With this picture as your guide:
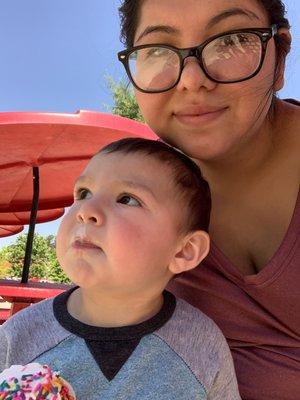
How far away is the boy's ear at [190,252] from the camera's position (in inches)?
57.6

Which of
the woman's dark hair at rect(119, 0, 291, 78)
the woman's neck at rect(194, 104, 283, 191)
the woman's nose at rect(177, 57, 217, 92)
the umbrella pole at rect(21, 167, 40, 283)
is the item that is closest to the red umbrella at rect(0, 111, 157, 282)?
the umbrella pole at rect(21, 167, 40, 283)

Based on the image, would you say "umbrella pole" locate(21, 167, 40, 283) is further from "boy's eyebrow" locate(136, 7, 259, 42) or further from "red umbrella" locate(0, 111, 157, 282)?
"boy's eyebrow" locate(136, 7, 259, 42)

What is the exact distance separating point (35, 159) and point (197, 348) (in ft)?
8.75

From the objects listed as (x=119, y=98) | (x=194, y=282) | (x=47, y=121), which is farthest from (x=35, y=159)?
(x=119, y=98)

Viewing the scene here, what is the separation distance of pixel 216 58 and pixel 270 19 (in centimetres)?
26

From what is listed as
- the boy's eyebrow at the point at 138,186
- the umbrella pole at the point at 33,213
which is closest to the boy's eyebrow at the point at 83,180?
the boy's eyebrow at the point at 138,186

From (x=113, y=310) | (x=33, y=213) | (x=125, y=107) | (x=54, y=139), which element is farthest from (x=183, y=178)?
(x=125, y=107)

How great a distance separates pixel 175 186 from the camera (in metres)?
1.46

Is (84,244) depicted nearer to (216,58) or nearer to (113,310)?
(113,310)

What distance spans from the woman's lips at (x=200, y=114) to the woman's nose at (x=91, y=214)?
0.41 m

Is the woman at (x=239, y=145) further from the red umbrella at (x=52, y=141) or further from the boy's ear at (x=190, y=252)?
the red umbrella at (x=52, y=141)

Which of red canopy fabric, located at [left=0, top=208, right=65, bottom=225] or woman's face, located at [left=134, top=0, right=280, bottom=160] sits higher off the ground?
woman's face, located at [left=134, top=0, right=280, bottom=160]

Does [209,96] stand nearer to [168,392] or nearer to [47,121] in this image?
[168,392]

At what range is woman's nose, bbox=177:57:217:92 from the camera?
4.90 feet
